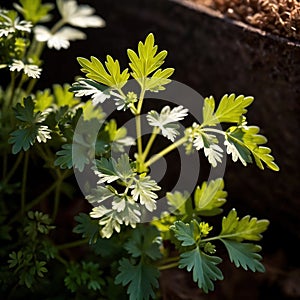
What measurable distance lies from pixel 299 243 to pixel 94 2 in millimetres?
900

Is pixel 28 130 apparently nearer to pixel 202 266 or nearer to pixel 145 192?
pixel 145 192

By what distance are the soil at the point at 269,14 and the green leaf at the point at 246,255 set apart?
447 mm

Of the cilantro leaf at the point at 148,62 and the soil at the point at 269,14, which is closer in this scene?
Result: the cilantro leaf at the point at 148,62

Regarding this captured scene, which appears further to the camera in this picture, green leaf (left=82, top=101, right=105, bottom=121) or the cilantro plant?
green leaf (left=82, top=101, right=105, bottom=121)

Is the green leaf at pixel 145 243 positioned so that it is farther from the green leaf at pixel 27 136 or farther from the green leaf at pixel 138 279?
the green leaf at pixel 27 136

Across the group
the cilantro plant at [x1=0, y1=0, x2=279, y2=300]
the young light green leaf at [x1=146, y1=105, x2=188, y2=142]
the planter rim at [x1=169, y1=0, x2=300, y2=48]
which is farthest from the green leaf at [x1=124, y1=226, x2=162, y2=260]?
the planter rim at [x1=169, y1=0, x2=300, y2=48]

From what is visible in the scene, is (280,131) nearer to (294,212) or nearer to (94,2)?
(294,212)

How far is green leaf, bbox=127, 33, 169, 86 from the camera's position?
93cm

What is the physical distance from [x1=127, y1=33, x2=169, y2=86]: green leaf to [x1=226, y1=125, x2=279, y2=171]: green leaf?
168 millimetres

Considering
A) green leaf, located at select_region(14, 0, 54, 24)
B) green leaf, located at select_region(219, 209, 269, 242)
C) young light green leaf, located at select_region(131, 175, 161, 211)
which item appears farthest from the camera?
green leaf, located at select_region(14, 0, 54, 24)

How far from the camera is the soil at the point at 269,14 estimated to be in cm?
107

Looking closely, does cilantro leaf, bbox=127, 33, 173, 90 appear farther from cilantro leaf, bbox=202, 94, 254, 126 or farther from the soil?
the soil

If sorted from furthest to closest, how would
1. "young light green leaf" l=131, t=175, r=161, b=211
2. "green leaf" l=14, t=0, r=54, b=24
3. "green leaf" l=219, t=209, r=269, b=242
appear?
"green leaf" l=14, t=0, r=54, b=24
"green leaf" l=219, t=209, r=269, b=242
"young light green leaf" l=131, t=175, r=161, b=211

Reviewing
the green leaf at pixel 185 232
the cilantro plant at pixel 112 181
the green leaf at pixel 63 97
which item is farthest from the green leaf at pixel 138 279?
the green leaf at pixel 63 97
